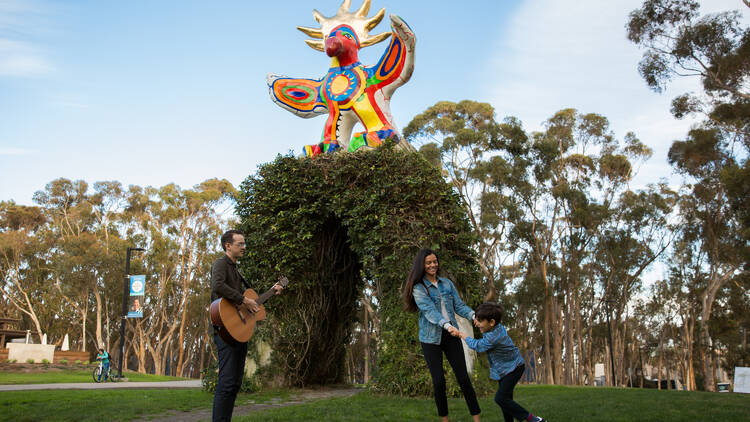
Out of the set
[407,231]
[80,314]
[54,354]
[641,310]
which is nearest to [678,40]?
[407,231]

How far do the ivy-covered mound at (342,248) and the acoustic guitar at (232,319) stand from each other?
13.3 feet

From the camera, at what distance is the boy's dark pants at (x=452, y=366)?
14.8ft

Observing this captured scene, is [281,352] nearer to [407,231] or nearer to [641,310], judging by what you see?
[407,231]

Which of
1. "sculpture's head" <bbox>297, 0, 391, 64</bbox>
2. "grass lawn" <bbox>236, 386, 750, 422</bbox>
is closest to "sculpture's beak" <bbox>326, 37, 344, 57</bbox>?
"sculpture's head" <bbox>297, 0, 391, 64</bbox>

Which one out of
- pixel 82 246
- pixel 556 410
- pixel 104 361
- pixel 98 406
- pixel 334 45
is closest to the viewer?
pixel 556 410

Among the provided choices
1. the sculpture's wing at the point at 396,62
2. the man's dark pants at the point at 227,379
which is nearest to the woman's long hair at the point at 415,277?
the man's dark pants at the point at 227,379

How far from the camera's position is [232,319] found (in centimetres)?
433

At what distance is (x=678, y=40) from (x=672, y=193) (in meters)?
15.5

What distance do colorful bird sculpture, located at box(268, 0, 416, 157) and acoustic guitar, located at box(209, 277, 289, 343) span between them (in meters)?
5.64

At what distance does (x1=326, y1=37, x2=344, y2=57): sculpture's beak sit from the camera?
10547mm

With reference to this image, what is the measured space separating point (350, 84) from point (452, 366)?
719 centimetres

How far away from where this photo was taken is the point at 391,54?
9.96 m

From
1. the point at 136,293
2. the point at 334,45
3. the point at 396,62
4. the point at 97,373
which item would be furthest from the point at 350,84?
the point at 97,373

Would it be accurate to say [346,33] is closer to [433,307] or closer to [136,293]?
[433,307]
